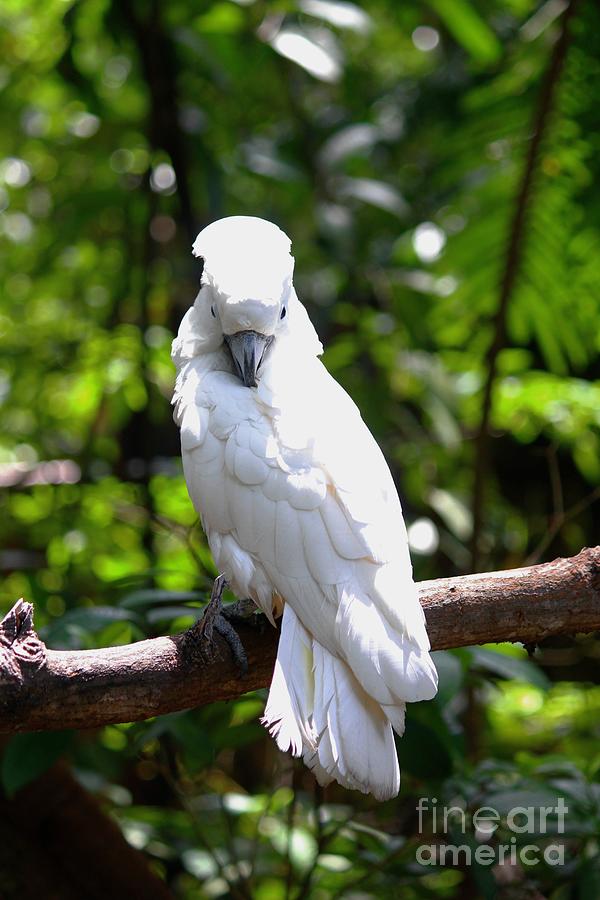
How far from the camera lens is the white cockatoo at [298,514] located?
→ 5.24 feet

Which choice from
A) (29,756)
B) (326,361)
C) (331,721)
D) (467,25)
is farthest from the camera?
(326,361)

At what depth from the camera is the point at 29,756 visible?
1864mm

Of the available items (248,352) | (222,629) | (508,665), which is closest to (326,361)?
(248,352)

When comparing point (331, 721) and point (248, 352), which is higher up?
point (248, 352)

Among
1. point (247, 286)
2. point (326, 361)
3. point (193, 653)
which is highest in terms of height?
point (247, 286)

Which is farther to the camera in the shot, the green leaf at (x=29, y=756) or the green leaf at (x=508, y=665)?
the green leaf at (x=508, y=665)

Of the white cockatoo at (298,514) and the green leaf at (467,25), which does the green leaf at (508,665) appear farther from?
Answer: the green leaf at (467,25)

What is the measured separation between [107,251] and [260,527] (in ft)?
8.82

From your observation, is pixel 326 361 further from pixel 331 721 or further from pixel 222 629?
pixel 331 721

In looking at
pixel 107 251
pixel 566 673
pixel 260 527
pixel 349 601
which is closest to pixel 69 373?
pixel 107 251

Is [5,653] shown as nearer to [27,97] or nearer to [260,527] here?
[260,527]

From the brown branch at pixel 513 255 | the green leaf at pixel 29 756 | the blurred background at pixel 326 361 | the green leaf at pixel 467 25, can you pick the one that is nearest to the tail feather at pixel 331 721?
the blurred background at pixel 326 361

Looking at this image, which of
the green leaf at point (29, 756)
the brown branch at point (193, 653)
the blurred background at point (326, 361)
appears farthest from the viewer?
the blurred background at point (326, 361)

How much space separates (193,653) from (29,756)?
471 millimetres
